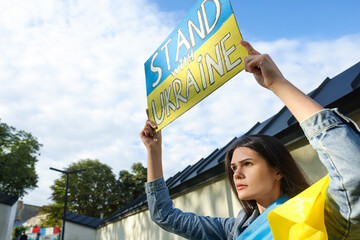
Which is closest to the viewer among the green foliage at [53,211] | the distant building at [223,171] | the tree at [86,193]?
the distant building at [223,171]

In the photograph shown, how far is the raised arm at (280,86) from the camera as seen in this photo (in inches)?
44.7

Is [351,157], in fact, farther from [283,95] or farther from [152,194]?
[152,194]

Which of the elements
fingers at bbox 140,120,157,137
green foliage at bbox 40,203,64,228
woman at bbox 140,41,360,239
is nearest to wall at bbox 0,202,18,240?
fingers at bbox 140,120,157,137

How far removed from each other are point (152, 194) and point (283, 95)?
1409 millimetres

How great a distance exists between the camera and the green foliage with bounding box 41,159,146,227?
3934cm

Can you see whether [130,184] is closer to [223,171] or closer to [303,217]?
[223,171]

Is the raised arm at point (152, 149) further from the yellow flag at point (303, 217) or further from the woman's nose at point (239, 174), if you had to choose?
the yellow flag at point (303, 217)

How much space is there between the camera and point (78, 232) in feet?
63.6

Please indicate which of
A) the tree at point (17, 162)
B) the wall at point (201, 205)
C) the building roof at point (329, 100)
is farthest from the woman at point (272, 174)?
the tree at point (17, 162)

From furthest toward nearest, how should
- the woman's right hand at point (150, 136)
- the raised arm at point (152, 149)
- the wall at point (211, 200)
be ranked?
the wall at point (211, 200) < the woman's right hand at point (150, 136) < the raised arm at point (152, 149)

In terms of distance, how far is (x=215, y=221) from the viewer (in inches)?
82.7

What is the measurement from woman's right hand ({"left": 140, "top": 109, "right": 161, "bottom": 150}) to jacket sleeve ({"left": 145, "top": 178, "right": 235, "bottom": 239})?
0.99 feet

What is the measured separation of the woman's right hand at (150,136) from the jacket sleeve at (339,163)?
154cm

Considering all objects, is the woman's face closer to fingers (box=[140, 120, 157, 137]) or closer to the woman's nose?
the woman's nose
